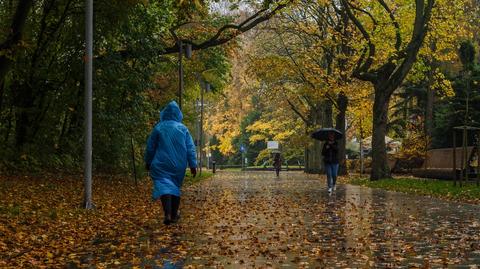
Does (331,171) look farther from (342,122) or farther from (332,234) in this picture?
(342,122)

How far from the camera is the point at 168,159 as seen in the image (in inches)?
431

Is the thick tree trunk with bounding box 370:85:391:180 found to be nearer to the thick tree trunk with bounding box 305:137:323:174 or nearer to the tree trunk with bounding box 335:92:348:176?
the tree trunk with bounding box 335:92:348:176

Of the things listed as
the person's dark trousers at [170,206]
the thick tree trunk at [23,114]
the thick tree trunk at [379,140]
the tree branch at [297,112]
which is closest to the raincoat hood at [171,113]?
the person's dark trousers at [170,206]

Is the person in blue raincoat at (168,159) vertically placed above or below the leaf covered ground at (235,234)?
above

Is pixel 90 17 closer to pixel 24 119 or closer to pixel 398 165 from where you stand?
pixel 24 119

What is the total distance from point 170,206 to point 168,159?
82 centimetres

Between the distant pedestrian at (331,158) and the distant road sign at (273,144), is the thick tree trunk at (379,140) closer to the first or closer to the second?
the distant pedestrian at (331,158)

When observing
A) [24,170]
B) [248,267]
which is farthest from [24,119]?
[248,267]

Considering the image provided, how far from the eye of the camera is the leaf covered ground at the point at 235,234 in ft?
24.9

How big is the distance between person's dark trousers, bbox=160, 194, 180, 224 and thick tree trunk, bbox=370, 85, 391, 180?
18.4 meters

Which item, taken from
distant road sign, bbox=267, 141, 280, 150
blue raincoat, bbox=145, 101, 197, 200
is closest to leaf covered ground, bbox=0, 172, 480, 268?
blue raincoat, bbox=145, 101, 197, 200

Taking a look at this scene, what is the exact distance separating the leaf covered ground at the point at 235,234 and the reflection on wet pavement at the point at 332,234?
0.01m

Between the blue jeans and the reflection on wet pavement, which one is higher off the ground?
the blue jeans

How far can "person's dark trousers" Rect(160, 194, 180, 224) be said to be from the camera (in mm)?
11078
